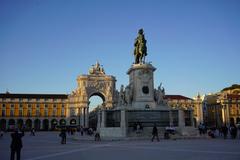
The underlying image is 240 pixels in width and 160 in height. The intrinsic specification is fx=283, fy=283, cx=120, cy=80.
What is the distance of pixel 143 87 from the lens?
2655 centimetres

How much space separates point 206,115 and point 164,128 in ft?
288

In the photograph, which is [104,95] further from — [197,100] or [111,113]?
[111,113]

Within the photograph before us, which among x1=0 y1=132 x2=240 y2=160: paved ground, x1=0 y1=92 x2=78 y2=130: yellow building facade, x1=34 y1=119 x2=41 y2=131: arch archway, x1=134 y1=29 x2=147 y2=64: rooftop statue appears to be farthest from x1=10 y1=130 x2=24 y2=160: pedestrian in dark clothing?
x1=34 y1=119 x2=41 y2=131: arch archway

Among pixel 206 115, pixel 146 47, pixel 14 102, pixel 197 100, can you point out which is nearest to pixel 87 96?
pixel 14 102

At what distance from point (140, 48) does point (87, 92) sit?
69980 millimetres

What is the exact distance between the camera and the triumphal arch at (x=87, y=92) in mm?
93812

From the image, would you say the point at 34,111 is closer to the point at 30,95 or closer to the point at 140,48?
the point at 30,95

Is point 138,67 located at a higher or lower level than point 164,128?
higher

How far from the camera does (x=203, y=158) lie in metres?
10.7

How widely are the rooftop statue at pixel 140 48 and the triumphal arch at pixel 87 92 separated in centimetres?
6496

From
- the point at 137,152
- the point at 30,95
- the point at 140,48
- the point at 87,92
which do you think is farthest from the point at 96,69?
the point at 137,152

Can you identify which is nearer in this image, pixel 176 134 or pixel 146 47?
pixel 176 134

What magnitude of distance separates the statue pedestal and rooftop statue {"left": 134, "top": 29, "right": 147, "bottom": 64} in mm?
1441

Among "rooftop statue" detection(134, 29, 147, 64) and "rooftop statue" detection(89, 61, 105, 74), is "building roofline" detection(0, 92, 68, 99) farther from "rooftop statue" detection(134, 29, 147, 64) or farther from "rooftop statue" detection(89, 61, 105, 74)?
"rooftop statue" detection(134, 29, 147, 64)
